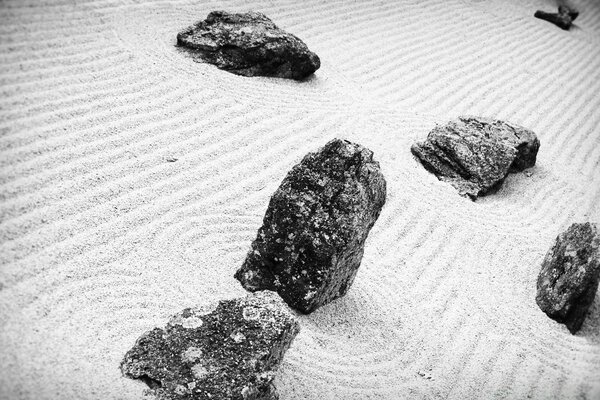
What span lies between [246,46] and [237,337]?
4163mm

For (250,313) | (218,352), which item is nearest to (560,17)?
(250,313)

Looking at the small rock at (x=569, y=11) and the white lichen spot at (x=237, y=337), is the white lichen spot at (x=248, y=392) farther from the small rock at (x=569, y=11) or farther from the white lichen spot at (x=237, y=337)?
the small rock at (x=569, y=11)

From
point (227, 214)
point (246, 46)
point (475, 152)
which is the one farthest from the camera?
point (246, 46)

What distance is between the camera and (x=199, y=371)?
253 cm

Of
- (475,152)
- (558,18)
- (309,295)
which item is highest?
(309,295)

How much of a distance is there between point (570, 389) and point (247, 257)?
7.76ft

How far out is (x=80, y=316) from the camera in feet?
9.71

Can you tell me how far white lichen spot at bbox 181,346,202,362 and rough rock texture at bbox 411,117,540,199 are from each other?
3570 millimetres

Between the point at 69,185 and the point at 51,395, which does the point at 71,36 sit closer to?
the point at 69,185

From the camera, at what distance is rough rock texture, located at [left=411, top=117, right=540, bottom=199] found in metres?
5.39

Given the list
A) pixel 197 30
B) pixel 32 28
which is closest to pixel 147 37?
pixel 197 30

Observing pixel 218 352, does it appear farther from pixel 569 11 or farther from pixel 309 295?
pixel 569 11

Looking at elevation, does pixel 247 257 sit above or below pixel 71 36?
below

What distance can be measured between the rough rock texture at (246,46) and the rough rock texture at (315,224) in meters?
3.01
